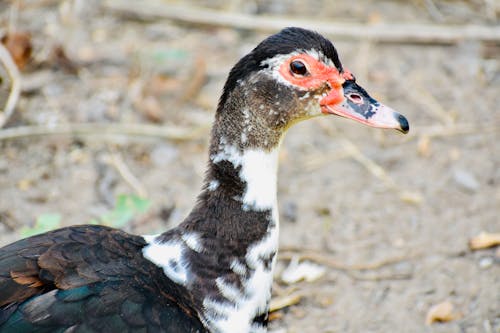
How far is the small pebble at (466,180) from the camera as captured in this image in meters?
4.42

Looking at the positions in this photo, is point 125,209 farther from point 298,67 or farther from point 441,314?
point 441,314

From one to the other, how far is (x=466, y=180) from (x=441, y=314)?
1207 mm

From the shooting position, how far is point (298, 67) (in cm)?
280

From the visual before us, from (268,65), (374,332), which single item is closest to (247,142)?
(268,65)

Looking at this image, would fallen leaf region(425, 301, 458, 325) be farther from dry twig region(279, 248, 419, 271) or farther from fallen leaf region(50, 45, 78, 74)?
fallen leaf region(50, 45, 78, 74)

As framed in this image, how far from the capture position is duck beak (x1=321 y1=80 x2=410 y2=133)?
2781 millimetres

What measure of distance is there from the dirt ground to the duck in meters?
0.84

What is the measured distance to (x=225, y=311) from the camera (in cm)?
282

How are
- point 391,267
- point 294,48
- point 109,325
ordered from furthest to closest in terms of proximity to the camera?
point 391,267 < point 294,48 < point 109,325

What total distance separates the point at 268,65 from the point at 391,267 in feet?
5.34

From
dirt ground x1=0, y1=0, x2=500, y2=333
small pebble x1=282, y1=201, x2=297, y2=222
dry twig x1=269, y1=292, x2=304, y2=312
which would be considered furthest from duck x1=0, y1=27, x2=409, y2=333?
small pebble x1=282, y1=201, x2=297, y2=222

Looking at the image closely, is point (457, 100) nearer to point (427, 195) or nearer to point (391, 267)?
point (427, 195)

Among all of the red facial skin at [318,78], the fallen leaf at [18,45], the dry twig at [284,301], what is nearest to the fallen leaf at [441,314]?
the dry twig at [284,301]

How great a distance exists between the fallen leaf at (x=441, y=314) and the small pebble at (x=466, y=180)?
1.06 metres
